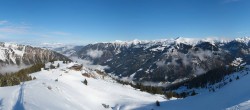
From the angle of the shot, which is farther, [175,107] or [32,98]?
[175,107]

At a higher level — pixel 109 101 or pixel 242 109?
pixel 242 109

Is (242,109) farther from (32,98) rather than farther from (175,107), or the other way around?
(175,107)

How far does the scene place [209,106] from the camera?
267ft

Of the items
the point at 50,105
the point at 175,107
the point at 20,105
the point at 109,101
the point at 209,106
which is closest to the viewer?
the point at 20,105

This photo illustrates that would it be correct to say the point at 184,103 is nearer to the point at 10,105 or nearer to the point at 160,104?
the point at 160,104

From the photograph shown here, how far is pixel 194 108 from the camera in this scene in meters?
89.1

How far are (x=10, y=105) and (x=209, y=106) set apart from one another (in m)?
51.4

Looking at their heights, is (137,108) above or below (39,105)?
below

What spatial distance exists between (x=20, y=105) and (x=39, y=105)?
10.5ft

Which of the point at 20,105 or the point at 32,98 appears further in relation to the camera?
the point at 32,98

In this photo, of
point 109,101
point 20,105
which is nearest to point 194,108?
point 109,101

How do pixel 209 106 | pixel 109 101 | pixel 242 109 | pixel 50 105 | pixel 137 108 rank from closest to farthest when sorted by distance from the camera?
pixel 242 109 → pixel 50 105 → pixel 209 106 → pixel 137 108 → pixel 109 101

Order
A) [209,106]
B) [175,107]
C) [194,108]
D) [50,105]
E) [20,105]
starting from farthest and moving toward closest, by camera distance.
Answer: [175,107] → [194,108] → [209,106] → [50,105] → [20,105]

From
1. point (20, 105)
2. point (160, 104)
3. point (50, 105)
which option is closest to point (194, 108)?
point (160, 104)
